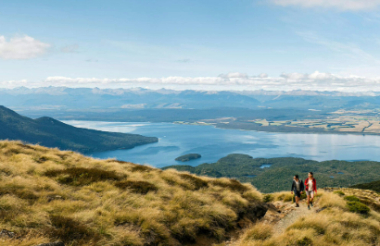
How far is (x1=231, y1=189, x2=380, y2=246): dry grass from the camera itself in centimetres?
1230

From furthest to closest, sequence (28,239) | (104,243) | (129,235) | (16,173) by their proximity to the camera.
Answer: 1. (16,173)
2. (129,235)
3. (104,243)
4. (28,239)

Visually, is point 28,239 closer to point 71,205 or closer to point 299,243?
point 71,205

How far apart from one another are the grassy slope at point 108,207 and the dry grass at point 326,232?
2.34 m

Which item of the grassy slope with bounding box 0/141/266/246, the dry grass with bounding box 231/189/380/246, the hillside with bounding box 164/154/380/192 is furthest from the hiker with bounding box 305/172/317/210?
the hillside with bounding box 164/154/380/192

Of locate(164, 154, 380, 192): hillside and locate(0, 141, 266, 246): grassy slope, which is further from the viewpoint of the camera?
locate(164, 154, 380, 192): hillside

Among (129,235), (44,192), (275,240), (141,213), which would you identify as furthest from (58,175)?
(275,240)

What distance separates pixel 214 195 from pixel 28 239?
42.7ft

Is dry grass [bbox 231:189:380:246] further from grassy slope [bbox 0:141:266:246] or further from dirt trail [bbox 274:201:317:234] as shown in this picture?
grassy slope [bbox 0:141:266:246]

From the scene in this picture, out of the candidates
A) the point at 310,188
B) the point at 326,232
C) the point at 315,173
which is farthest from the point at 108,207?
the point at 315,173

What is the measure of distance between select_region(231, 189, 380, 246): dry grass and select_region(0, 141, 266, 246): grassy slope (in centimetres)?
234

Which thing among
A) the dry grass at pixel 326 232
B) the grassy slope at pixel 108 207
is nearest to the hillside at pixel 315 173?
the grassy slope at pixel 108 207

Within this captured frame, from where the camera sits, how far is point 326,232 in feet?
44.4

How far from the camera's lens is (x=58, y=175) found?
17.2 m

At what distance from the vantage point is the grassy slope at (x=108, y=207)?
33.6 ft
